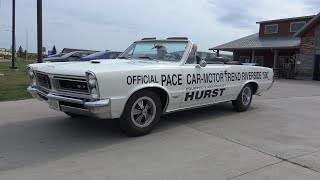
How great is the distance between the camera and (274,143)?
570 cm

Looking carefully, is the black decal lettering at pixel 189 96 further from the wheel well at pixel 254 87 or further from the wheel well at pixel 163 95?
the wheel well at pixel 254 87

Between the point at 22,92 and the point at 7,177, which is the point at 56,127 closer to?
the point at 7,177

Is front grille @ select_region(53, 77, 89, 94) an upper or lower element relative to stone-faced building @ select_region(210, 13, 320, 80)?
lower

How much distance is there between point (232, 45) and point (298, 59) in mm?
8583

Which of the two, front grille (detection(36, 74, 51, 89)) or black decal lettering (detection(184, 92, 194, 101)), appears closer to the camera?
front grille (detection(36, 74, 51, 89))

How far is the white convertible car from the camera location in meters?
5.38

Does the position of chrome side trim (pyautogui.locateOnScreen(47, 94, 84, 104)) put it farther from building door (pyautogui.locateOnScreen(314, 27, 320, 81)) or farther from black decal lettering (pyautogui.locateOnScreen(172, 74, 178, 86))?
building door (pyautogui.locateOnScreen(314, 27, 320, 81))

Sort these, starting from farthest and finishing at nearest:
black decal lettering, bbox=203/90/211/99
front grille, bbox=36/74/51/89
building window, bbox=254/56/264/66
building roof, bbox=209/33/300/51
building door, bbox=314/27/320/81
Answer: building window, bbox=254/56/264/66 < building roof, bbox=209/33/300/51 < building door, bbox=314/27/320/81 < black decal lettering, bbox=203/90/211/99 < front grille, bbox=36/74/51/89

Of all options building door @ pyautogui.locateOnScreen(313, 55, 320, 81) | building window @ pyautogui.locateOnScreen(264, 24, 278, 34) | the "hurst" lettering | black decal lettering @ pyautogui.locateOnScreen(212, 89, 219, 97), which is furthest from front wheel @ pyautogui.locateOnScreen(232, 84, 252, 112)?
building window @ pyautogui.locateOnScreen(264, 24, 278, 34)

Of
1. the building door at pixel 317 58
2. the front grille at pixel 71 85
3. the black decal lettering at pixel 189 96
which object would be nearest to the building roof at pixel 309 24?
the building door at pixel 317 58

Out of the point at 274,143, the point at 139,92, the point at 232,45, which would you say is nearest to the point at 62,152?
the point at 139,92

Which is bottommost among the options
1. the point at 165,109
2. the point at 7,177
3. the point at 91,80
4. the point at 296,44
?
the point at 7,177

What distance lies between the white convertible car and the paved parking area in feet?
1.46

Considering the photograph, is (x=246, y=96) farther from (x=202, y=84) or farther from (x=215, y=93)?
(x=202, y=84)
